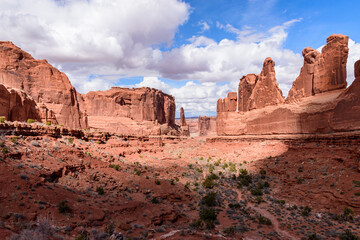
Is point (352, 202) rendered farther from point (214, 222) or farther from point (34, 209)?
point (34, 209)

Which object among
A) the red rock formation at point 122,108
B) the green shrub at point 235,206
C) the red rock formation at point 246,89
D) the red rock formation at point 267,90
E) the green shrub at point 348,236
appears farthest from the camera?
the red rock formation at point 122,108

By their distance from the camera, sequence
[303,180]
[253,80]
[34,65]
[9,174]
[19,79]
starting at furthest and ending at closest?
[253,80]
[34,65]
[19,79]
[303,180]
[9,174]

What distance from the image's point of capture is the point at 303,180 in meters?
18.7

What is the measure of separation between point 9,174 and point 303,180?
20.0m

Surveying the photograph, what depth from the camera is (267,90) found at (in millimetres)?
33562

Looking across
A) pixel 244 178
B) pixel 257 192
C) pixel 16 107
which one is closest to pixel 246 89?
pixel 244 178

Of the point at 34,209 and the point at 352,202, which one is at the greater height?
the point at 34,209

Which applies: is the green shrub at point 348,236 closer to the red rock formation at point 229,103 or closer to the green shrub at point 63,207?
the green shrub at point 63,207

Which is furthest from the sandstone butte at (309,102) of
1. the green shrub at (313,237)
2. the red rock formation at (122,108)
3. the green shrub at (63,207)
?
the red rock formation at (122,108)

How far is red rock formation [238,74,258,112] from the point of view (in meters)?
40.1

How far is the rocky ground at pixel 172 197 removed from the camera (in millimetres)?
9266

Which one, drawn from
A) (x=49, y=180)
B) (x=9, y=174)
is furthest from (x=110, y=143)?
(x=9, y=174)

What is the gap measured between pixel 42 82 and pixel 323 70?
133ft

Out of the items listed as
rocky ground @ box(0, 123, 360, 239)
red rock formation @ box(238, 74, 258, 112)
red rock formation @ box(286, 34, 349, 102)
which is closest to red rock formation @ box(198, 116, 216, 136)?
red rock formation @ box(238, 74, 258, 112)
